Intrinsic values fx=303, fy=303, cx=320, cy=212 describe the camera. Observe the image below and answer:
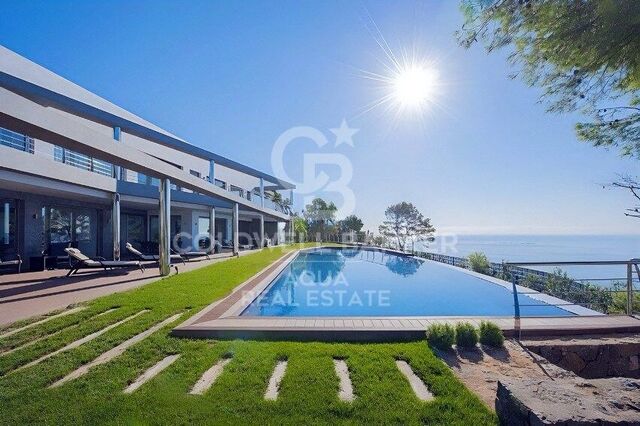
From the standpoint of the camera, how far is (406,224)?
135ft

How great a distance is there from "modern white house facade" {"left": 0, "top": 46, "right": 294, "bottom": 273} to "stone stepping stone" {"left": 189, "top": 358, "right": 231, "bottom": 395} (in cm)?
512

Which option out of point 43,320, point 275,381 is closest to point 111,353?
point 275,381

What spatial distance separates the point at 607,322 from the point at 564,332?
989mm

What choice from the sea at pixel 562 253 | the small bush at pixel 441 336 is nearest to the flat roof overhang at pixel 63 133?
the small bush at pixel 441 336

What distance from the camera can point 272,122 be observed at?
17531mm

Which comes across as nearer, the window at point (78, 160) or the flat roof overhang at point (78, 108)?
the flat roof overhang at point (78, 108)

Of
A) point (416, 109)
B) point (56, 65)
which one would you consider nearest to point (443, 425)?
point (416, 109)

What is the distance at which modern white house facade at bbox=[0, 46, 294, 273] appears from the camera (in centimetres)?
644

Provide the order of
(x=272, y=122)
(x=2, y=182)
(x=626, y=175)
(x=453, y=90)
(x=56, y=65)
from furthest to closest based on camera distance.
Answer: (x=272, y=122) < (x=56, y=65) < (x=2, y=182) < (x=453, y=90) < (x=626, y=175)

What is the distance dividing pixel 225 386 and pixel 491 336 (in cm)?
345

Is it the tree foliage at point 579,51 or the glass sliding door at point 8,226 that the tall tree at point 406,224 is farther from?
the tree foliage at point 579,51

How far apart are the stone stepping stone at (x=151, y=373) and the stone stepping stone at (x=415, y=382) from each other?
8.73 feet

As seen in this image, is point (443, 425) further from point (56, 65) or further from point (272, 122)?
point (56, 65)

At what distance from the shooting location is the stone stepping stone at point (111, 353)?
3210mm
